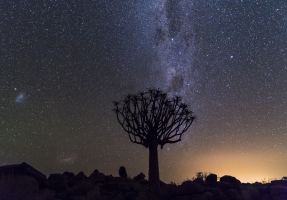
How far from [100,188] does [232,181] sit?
913cm

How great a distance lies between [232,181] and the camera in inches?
805

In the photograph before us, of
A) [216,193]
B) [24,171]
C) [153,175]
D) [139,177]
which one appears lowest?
[216,193]

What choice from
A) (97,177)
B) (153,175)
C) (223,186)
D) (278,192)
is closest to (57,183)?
(97,177)

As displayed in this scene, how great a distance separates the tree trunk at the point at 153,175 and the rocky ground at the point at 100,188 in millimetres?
1111

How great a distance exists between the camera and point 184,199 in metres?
17.1

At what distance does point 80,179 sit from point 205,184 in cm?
814

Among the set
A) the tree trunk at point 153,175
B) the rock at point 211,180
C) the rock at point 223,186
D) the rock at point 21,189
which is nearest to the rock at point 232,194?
the rock at point 223,186

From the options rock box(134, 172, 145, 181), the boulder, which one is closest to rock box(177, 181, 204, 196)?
rock box(134, 172, 145, 181)

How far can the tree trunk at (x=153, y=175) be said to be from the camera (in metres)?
15.3

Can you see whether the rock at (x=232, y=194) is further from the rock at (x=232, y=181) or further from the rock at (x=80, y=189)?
the rock at (x=80, y=189)

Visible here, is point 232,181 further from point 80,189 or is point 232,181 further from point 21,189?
point 21,189

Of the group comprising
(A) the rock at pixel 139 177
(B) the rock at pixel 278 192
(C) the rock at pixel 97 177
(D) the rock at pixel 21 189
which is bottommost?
(D) the rock at pixel 21 189

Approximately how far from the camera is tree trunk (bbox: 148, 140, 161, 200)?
50.2 ft

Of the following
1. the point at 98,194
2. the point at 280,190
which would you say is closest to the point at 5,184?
the point at 98,194
